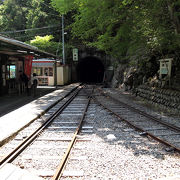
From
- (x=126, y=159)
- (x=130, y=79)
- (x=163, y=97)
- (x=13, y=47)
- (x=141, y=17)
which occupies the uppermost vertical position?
(x=141, y=17)

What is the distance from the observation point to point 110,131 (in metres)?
6.12

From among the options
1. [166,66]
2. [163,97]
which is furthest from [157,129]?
[166,66]

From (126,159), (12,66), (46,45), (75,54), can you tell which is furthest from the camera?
(46,45)

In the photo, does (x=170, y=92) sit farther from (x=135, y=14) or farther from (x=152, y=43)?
(x=135, y=14)

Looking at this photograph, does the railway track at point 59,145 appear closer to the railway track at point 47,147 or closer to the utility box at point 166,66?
the railway track at point 47,147

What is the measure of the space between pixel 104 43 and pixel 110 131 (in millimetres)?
8764

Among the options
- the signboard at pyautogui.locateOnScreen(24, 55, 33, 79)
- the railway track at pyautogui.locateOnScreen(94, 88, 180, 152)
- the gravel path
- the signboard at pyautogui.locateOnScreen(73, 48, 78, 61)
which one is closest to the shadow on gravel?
the gravel path

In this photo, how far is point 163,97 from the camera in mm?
10406

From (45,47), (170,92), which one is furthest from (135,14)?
(45,47)

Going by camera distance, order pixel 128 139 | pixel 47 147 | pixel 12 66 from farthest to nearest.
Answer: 1. pixel 12 66
2. pixel 128 139
3. pixel 47 147

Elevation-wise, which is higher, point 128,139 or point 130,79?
point 130,79

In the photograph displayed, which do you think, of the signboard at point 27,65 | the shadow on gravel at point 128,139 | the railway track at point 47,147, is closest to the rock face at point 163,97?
the shadow on gravel at point 128,139

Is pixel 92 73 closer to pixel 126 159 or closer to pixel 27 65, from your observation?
pixel 27 65

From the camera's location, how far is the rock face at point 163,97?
9.34m
